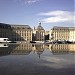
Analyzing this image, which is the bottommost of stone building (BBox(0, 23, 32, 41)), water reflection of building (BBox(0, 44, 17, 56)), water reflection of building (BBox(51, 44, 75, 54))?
water reflection of building (BBox(51, 44, 75, 54))

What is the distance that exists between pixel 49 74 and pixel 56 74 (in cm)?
40

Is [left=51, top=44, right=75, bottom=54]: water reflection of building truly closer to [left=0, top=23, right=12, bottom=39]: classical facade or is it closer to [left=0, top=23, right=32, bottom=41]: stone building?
[left=0, top=23, right=12, bottom=39]: classical facade

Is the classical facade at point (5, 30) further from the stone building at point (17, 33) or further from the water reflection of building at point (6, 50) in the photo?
the water reflection of building at point (6, 50)

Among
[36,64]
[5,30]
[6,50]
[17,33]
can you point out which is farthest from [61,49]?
[17,33]

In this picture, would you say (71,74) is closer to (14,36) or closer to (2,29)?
(2,29)

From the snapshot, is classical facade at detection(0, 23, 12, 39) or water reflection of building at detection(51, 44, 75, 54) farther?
classical facade at detection(0, 23, 12, 39)

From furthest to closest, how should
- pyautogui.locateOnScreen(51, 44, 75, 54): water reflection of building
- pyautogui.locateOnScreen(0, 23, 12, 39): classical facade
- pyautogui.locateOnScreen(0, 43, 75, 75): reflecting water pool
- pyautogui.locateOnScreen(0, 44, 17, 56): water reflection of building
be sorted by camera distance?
pyautogui.locateOnScreen(0, 23, 12, 39): classical facade < pyautogui.locateOnScreen(51, 44, 75, 54): water reflection of building < pyautogui.locateOnScreen(0, 44, 17, 56): water reflection of building < pyautogui.locateOnScreen(0, 43, 75, 75): reflecting water pool

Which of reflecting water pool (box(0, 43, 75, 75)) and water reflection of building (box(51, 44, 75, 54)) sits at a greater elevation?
reflecting water pool (box(0, 43, 75, 75))

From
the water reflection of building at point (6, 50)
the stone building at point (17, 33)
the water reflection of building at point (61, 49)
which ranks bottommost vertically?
the water reflection of building at point (61, 49)

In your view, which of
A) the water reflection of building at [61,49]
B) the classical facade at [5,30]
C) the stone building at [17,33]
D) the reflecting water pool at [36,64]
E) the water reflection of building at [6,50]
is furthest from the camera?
the stone building at [17,33]

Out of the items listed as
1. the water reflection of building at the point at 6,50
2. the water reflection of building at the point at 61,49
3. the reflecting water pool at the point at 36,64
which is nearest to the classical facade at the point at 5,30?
the water reflection of building at the point at 61,49

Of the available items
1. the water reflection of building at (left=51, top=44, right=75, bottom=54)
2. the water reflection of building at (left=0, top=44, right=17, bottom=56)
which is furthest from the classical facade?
the water reflection of building at (left=0, top=44, right=17, bottom=56)

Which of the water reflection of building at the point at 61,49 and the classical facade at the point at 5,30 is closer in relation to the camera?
the water reflection of building at the point at 61,49

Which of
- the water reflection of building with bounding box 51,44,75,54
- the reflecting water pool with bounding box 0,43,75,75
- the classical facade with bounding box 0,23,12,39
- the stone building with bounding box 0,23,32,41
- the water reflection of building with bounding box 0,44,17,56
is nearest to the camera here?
the reflecting water pool with bounding box 0,43,75,75
